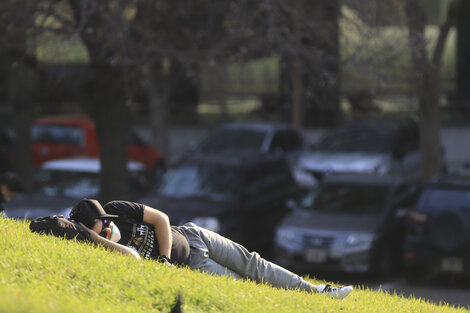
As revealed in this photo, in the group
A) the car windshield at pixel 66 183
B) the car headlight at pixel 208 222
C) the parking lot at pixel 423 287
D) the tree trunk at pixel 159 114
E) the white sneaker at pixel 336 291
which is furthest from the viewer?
the tree trunk at pixel 159 114

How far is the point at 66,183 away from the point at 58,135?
6.55 meters

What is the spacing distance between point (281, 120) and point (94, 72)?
15.3 meters

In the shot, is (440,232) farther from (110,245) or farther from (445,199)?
(110,245)

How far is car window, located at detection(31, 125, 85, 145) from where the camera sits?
66.3ft

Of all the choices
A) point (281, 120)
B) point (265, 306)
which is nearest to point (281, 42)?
point (265, 306)

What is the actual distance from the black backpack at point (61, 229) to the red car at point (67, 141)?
45.1 ft

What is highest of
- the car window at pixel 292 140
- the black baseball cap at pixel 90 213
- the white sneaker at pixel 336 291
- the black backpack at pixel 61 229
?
the black baseball cap at pixel 90 213

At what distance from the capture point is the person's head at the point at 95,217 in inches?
234

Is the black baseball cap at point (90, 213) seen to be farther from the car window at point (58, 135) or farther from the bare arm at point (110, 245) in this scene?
the car window at point (58, 135)

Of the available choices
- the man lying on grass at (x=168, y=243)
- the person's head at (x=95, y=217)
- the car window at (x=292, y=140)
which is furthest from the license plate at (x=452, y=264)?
the car window at (x=292, y=140)

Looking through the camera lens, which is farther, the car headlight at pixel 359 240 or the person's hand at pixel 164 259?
the car headlight at pixel 359 240

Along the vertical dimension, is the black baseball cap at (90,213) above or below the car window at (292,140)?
above

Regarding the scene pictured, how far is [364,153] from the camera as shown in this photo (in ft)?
60.2

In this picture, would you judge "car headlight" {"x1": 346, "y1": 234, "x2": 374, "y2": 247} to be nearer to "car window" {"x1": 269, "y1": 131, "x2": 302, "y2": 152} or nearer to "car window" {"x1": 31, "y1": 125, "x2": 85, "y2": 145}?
"car window" {"x1": 269, "y1": 131, "x2": 302, "y2": 152}
